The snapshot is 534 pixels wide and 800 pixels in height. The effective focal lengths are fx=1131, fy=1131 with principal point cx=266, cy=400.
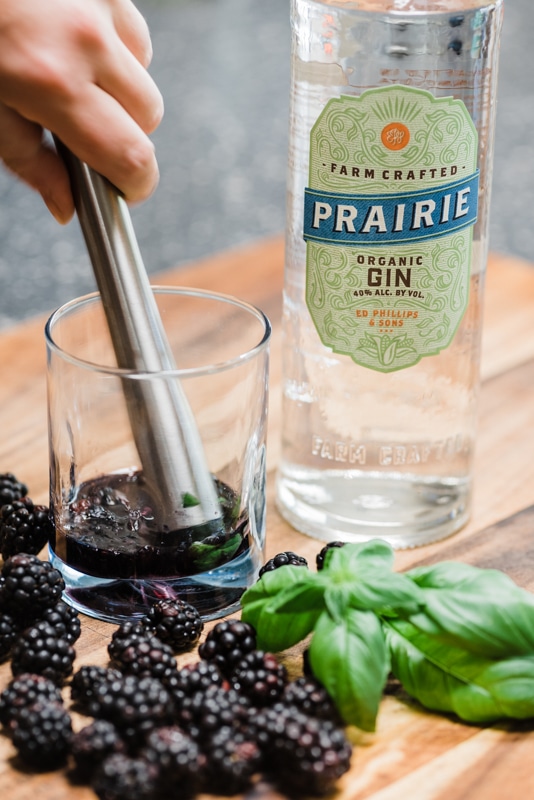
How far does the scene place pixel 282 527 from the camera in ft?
2.70

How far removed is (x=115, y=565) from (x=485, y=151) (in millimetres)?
360

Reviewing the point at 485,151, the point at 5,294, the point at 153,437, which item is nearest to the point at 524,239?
the point at 5,294

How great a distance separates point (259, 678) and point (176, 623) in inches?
3.1

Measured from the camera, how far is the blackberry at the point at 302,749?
54 cm

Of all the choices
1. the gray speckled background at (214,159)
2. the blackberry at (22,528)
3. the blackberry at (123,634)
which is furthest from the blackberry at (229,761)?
the gray speckled background at (214,159)

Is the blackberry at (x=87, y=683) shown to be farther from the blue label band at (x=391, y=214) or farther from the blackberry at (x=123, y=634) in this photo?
the blue label band at (x=391, y=214)

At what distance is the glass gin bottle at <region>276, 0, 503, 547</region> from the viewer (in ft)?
2.33

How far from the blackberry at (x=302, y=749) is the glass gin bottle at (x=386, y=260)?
0.83ft

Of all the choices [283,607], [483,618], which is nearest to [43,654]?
[283,607]

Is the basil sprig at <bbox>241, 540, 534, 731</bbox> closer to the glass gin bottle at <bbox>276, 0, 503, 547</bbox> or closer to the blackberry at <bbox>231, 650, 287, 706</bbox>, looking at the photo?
the blackberry at <bbox>231, 650, 287, 706</bbox>

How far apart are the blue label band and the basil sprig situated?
0.21 metres

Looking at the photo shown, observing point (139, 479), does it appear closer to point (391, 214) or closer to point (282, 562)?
point (282, 562)

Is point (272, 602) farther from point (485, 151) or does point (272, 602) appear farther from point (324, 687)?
point (485, 151)

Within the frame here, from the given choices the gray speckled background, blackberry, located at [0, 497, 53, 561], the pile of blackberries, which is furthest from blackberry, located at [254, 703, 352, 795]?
the gray speckled background
